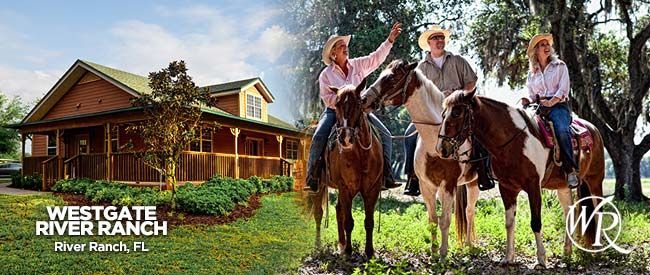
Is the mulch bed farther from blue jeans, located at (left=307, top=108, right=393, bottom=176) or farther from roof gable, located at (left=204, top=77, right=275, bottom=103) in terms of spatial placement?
roof gable, located at (left=204, top=77, right=275, bottom=103)

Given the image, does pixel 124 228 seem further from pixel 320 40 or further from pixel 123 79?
pixel 320 40

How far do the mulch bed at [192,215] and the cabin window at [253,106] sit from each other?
58 cm

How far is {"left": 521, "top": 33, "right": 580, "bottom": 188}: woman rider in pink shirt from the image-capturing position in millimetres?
3742

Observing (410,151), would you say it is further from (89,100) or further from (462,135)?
(89,100)

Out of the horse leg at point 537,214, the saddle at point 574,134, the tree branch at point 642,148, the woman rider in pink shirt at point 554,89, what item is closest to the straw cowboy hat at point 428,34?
the woman rider in pink shirt at point 554,89

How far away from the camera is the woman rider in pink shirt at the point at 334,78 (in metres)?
3.38

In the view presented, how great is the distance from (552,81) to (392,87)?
1417mm

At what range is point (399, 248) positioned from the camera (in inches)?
156

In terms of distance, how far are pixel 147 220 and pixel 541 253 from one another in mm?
2706

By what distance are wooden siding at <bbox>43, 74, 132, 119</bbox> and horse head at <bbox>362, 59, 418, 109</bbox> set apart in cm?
163

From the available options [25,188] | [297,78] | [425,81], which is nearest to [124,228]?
[25,188]

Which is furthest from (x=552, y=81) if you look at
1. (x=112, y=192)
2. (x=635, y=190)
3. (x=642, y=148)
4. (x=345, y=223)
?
(x=642, y=148)

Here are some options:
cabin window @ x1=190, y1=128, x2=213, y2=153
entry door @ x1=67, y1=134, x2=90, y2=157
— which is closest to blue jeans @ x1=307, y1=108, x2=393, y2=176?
cabin window @ x1=190, y1=128, x2=213, y2=153

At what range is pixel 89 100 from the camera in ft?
11.5
